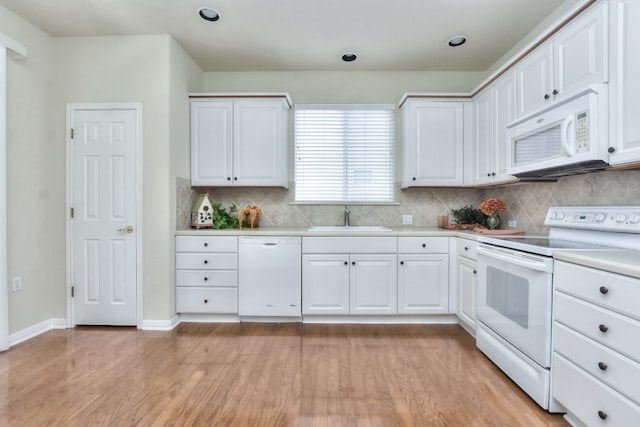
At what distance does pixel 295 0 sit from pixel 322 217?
6.74ft

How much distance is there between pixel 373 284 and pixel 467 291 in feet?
2.65

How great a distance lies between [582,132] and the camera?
1.72m

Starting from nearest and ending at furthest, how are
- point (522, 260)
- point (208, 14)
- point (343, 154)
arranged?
point (522, 260) → point (208, 14) → point (343, 154)

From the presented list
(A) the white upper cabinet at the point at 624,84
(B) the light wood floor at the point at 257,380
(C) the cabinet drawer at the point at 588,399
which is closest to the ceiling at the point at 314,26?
(A) the white upper cabinet at the point at 624,84

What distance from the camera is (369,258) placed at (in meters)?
2.91

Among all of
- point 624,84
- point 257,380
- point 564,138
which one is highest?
point 624,84

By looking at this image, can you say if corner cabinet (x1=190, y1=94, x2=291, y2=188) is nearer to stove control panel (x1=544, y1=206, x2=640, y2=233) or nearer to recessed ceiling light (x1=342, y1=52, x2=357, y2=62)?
recessed ceiling light (x1=342, y1=52, x2=357, y2=62)

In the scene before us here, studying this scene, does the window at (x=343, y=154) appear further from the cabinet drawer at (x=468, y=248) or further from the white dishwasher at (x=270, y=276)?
the cabinet drawer at (x=468, y=248)

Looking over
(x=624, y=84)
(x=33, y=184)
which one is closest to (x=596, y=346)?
(x=624, y=84)

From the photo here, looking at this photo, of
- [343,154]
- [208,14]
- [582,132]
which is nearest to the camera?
A: [582,132]

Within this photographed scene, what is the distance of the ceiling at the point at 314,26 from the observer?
7.93ft

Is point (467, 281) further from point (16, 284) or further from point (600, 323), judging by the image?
point (16, 284)

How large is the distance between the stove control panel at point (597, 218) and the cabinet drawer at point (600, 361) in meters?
0.69

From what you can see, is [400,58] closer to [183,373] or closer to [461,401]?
[461,401]
